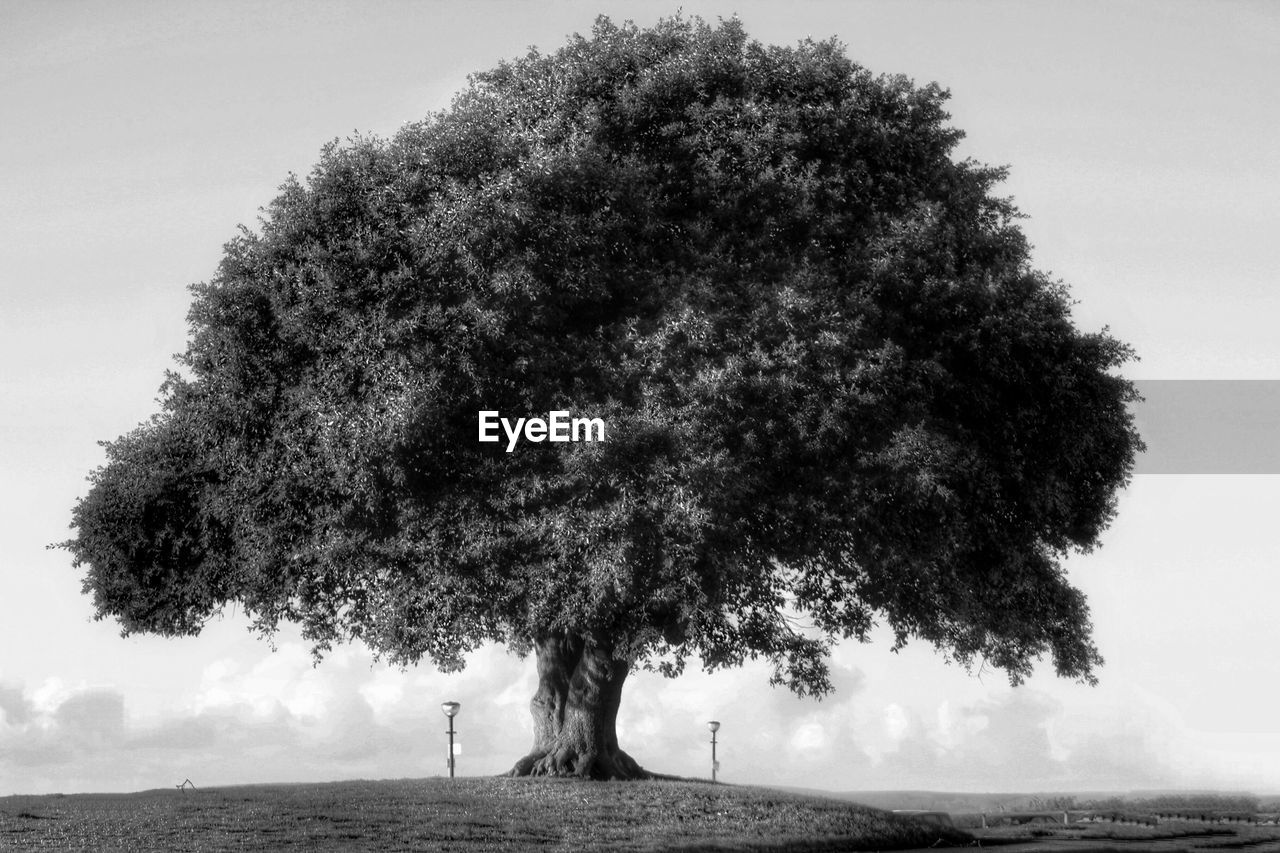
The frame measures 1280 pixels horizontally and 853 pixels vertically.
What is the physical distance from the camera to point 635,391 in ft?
94.1

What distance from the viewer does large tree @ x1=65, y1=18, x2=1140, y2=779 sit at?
93.1 ft

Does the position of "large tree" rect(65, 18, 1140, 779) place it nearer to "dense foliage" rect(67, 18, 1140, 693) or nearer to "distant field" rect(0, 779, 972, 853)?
"dense foliage" rect(67, 18, 1140, 693)

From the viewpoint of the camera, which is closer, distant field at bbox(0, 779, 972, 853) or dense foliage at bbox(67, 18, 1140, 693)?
distant field at bbox(0, 779, 972, 853)

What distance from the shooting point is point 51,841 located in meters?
26.0

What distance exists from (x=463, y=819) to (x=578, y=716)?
5.59m

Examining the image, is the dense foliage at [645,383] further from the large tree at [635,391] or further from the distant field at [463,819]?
the distant field at [463,819]

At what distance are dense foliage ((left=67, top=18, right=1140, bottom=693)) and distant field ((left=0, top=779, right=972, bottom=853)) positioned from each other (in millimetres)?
3164

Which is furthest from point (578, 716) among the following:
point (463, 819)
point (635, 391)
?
point (635, 391)

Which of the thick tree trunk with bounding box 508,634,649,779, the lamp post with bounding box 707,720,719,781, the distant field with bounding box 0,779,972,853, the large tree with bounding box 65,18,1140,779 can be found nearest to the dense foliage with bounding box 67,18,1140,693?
the large tree with bounding box 65,18,1140,779

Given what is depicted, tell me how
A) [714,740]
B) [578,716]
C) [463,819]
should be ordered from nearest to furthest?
[463,819] < [578,716] < [714,740]

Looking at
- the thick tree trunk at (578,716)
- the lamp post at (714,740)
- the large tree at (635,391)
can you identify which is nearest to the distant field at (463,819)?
the thick tree trunk at (578,716)

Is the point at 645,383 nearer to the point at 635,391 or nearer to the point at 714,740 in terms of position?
the point at 635,391

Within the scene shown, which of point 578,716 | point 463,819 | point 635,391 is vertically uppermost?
point 635,391

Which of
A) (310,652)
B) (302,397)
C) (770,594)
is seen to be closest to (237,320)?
(302,397)
